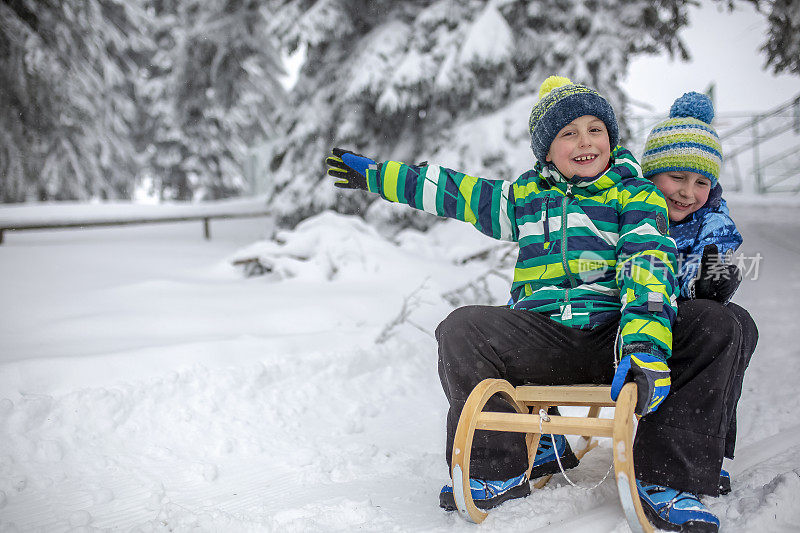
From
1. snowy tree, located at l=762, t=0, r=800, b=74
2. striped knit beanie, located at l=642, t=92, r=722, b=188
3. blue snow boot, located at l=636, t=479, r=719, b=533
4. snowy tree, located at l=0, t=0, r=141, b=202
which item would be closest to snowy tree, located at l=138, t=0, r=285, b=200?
snowy tree, located at l=0, t=0, r=141, b=202

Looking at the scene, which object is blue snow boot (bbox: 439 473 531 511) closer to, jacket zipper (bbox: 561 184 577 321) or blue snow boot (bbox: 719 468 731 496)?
jacket zipper (bbox: 561 184 577 321)

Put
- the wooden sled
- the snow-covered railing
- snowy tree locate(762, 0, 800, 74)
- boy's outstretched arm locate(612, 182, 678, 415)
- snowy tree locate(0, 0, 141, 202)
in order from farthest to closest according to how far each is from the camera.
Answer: the snow-covered railing < snowy tree locate(0, 0, 141, 202) < snowy tree locate(762, 0, 800, 74) < boy's outstretched arm locate(612, 182, 678, 415) < the wooden sled

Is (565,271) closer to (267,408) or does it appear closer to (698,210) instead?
(698,210)

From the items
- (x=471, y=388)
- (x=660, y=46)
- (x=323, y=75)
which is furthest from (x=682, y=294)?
(x=660, y=46)

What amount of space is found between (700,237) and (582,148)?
0.63 meters

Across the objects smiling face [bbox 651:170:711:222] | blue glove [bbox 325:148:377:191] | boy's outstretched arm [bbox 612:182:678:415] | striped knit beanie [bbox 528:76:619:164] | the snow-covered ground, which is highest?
striped knit beanie [bbox 528:76:619:164]

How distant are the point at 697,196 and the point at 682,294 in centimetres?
42

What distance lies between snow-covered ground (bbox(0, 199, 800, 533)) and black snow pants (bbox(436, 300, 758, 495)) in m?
0.19

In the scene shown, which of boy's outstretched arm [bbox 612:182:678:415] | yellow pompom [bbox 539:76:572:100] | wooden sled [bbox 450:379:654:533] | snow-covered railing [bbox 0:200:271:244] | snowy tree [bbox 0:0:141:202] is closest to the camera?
wooden sled [bbox 450:379:654:533]

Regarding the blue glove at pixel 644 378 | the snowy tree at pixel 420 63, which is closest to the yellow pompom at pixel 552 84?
the blue glove at pixel 644 378

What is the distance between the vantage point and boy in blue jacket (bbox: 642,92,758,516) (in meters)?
2.06

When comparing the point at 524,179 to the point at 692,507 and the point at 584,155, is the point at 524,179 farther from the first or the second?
the point at 692,507

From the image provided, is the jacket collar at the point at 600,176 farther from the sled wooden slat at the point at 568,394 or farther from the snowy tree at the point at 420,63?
the snowy tree at the point at 420,63

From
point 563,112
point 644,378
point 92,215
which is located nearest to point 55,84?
point 92,215
